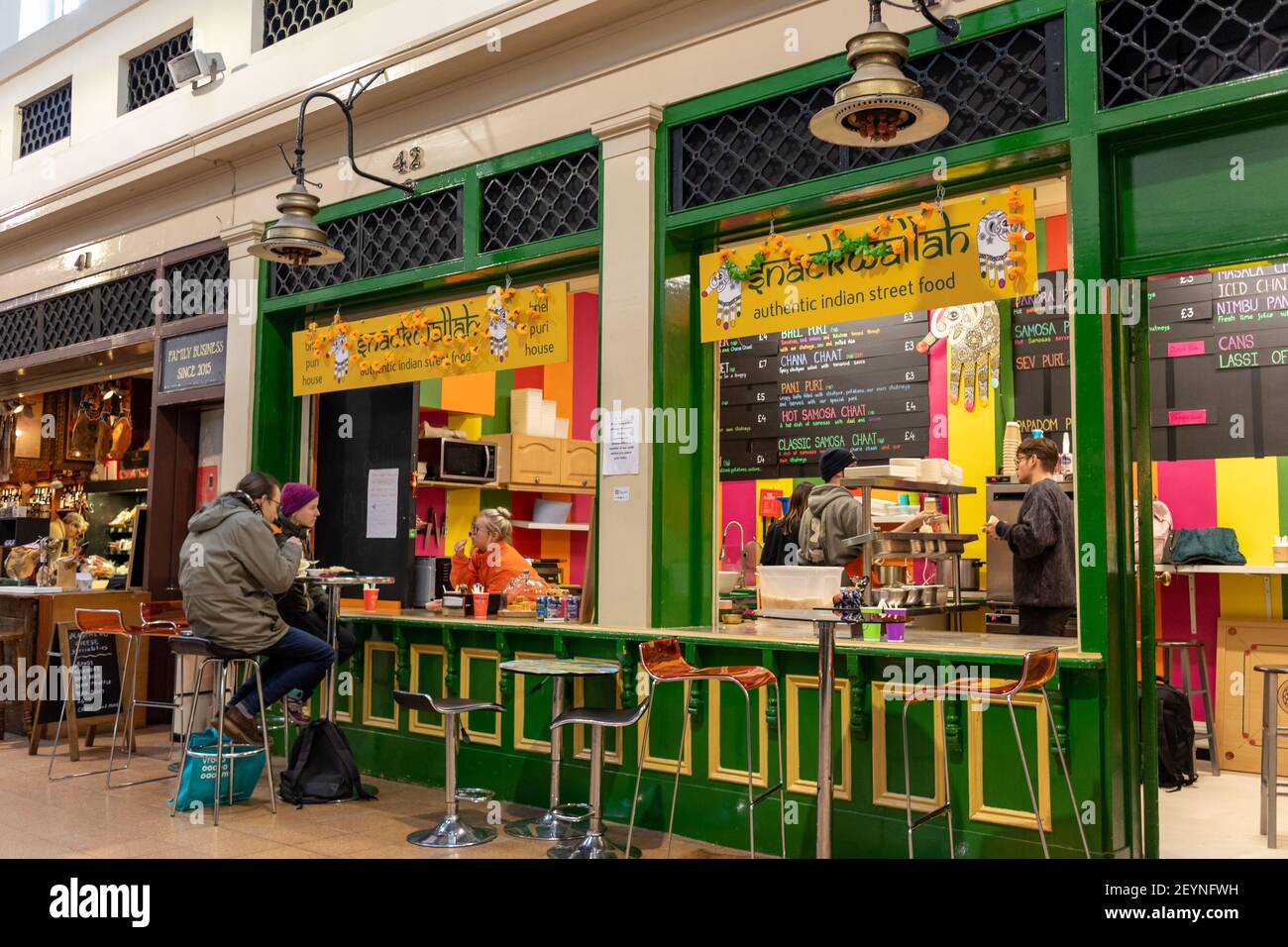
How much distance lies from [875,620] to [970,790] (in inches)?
33.7

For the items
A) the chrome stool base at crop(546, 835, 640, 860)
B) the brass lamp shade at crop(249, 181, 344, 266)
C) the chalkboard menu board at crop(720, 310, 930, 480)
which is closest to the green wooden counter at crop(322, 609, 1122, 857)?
the chrome stool base at crop(546, 835, 640, 860)

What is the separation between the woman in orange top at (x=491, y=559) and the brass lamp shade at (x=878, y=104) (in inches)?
148

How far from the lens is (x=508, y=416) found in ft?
32.0

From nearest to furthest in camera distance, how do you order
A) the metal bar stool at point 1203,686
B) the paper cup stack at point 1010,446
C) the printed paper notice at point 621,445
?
the printed paper notice at point 621,445
the metal bar stool at point 1203,686
the paper cup stack at point 1010,446

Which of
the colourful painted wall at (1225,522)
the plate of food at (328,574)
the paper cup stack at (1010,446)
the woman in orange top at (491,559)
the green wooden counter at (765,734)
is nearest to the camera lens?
the green wooden counter at (765,734)

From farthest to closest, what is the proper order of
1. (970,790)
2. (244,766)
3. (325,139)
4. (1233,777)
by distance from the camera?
1. (325,139)
2. (1233,777)
3. (244,766)
4. (970,790)

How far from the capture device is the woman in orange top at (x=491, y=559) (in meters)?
7.01

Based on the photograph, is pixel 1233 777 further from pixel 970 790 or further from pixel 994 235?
pixel 994 235

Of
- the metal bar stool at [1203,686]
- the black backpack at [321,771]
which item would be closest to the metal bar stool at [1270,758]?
the metal bar stool at [1203,686]

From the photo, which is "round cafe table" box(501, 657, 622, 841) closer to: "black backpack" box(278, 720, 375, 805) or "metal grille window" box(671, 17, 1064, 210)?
"black backpack" box(278, 720, 375, 805)

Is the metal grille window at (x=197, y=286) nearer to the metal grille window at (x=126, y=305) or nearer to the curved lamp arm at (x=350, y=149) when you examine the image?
the metal grille window at (x=126, y=305)

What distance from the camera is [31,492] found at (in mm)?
11617

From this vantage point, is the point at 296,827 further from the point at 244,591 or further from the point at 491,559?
the point at 491,559
